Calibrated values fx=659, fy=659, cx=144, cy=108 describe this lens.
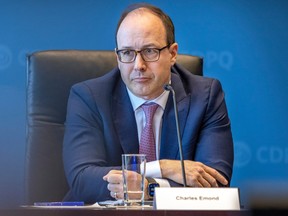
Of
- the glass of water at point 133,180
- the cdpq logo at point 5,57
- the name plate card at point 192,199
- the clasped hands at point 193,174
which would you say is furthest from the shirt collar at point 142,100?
the name plate card at point 192,199

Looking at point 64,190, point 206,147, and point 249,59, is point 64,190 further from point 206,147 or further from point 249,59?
point 249,59

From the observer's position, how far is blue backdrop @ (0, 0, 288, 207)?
3.56 meters

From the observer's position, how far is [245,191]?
59 cm

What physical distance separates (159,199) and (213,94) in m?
1.43

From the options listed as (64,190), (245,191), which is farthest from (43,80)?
(245,191)

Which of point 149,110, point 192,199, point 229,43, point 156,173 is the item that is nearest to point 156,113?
point 149,110

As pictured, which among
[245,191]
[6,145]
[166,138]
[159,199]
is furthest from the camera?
[166,138]

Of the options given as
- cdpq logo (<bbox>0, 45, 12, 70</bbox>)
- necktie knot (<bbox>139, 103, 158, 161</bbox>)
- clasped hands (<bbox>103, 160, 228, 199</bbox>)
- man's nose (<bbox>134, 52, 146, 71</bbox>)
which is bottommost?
clasped hands (<bbox>103, 160, 228, 199</bbox>)

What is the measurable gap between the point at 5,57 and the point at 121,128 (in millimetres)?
1238

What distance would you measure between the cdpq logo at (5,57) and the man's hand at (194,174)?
58.4 inches

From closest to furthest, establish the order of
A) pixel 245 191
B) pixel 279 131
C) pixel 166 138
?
1. pixel 245 191
2. pixel 166 138
3. pixel 279 131

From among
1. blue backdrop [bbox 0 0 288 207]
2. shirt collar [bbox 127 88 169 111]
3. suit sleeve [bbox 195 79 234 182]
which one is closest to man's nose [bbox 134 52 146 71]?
shirt collar [bbox 127 88 169 111]

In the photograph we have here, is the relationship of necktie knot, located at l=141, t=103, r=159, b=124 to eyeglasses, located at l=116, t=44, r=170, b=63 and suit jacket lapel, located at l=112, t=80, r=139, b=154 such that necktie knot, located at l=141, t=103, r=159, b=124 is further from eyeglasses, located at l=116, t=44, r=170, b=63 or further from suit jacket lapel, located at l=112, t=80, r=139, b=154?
eyeglasses, located at l=116, t=44, r=170, b=63

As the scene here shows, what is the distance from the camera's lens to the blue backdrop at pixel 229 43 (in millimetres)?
3564
